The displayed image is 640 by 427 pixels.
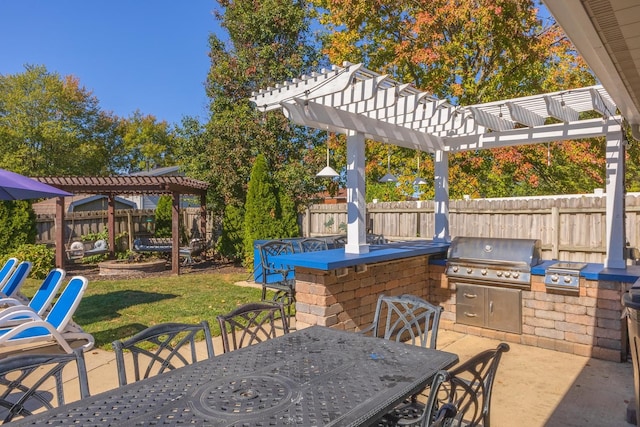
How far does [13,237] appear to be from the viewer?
1009cm

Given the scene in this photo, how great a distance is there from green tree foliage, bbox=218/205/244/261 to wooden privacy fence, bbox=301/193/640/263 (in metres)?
2.67

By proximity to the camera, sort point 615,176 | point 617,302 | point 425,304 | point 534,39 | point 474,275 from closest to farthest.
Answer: point 425,304
point 617,302
point 615,176
point 474,275
point 534,39

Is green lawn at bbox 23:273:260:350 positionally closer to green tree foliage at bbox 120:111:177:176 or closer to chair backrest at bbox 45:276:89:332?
chair backrest at bbox 45:276:89:332

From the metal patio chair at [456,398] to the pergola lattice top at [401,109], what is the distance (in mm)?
2459

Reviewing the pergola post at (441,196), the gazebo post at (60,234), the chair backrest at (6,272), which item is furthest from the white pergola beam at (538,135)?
the gazebo post at (60,234)

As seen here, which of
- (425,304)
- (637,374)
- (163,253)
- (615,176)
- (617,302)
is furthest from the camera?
(163,253)

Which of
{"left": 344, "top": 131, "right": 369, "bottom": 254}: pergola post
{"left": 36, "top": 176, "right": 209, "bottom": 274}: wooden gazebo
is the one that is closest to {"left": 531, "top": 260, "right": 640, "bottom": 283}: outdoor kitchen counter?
{"left": 344, "top": 131, "right": 369, "bottom": 254}: pergola post

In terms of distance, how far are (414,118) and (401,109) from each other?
533 millimetres

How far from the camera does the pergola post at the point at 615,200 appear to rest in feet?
14.8

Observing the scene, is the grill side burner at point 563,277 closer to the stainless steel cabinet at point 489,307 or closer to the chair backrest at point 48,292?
the stainless steel cabinet at point 489,307

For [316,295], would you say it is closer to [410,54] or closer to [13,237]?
[410,54]

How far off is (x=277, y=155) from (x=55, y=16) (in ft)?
59.4

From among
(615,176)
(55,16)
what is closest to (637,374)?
(615,176)

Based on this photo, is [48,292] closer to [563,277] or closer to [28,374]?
[28,374]
